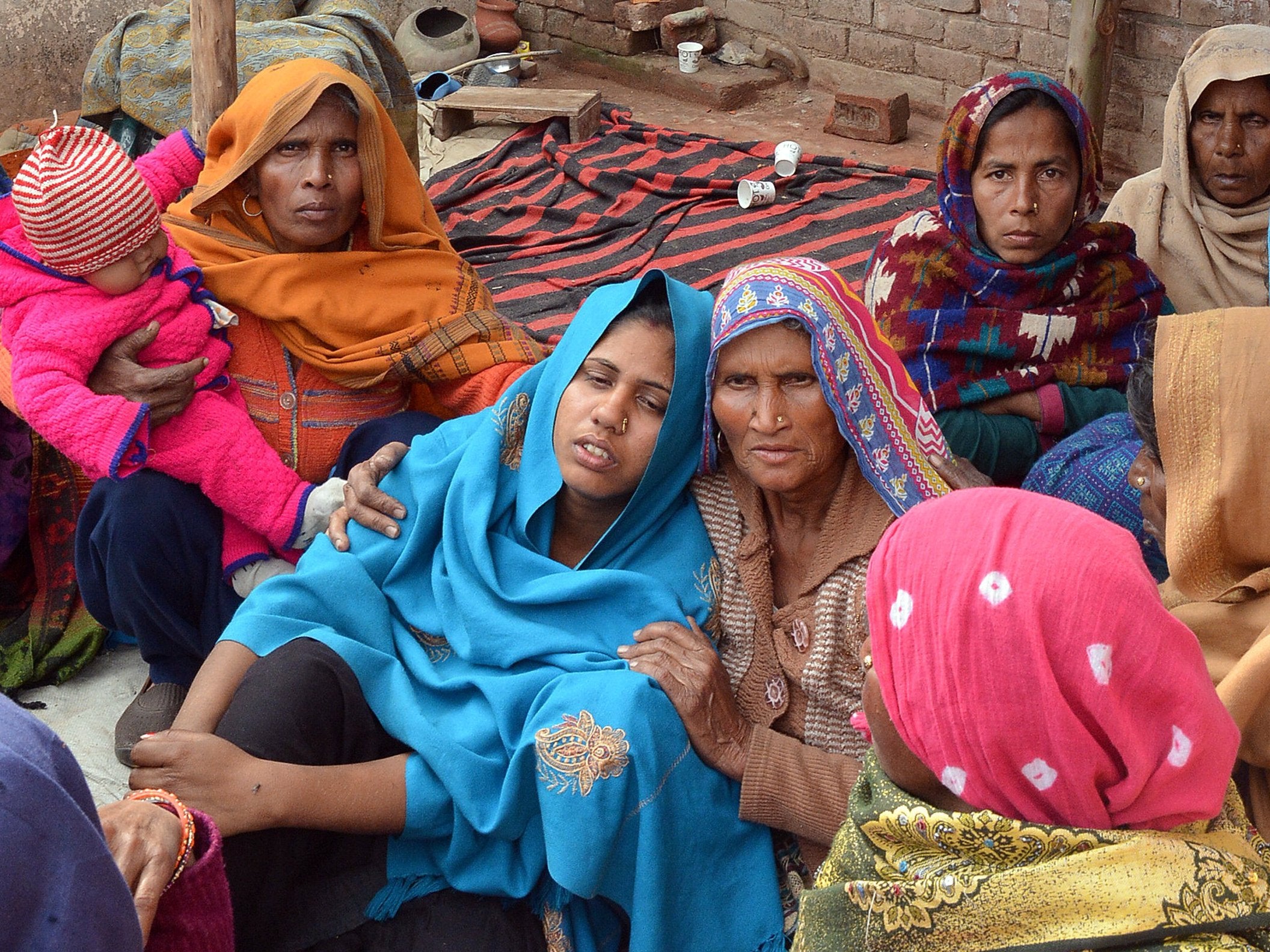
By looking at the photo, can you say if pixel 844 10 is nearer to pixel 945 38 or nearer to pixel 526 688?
pixel 945 38

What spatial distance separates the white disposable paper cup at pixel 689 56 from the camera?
790cm

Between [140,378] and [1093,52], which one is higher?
[1093,52]

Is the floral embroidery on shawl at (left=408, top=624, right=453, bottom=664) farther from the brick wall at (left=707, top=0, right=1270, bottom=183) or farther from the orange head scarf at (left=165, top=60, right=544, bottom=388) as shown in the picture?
the brick wall at (left=707, top=0, right=1270, bottom=183)

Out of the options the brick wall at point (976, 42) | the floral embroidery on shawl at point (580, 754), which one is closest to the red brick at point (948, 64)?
the brick wall at point (976, 42)

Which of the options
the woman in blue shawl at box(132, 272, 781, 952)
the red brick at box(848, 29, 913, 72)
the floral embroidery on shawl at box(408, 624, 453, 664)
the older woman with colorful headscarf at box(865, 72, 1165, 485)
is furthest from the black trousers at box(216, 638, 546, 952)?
the red brick at box(848, 29, 913, 72)

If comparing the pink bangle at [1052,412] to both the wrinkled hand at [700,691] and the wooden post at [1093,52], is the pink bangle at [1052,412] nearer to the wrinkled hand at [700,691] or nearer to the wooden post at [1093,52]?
the wrinkled hand at [700,691]

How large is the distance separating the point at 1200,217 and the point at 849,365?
1.94 m

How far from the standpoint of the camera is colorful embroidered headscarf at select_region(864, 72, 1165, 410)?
330 cm

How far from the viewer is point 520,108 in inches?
278

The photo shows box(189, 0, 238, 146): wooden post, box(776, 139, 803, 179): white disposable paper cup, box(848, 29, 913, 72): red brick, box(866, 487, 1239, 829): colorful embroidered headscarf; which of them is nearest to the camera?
box(866, 487, 1239, 829): colorful embroidered headscarf

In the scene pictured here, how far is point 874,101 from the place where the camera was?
689 cm

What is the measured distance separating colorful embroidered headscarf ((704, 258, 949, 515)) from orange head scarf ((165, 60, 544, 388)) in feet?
3.69

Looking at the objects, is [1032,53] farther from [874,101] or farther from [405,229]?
[405,229]

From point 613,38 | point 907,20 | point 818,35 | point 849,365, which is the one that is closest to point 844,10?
point 818,35
